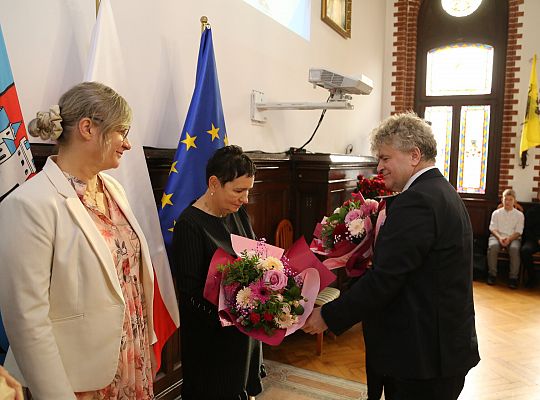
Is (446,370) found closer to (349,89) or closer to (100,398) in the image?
(100,398)

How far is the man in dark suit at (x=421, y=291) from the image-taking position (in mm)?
1587

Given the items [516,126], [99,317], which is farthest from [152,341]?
[516,126]

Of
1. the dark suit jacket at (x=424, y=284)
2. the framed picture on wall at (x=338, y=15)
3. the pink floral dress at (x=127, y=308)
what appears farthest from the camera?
the framed picture on wall at (x=338, y=15)

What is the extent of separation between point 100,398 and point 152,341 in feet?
0.98

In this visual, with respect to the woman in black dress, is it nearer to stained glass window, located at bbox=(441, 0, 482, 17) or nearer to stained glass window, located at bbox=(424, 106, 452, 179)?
stained glass window, located at bbox=(424, 106, 452, 179)

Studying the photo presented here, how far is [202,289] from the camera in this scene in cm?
179

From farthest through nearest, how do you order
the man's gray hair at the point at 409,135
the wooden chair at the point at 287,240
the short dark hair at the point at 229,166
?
the wooden chair at the point at 287,240, the short dark hair at the point at 229,166, the man's gray hair at the point at 409,135

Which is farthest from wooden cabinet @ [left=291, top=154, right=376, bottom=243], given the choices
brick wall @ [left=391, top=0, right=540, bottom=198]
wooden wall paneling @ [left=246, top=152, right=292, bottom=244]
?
brick wall @ [left=391, top=0, right=540, bottom=198]

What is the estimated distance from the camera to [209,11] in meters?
3.05

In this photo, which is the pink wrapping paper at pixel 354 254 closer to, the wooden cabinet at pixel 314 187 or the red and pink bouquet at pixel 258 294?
the red and pink bouquet at pixel 258 294

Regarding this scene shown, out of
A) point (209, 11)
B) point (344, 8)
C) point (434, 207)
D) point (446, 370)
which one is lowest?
point (446, 370)

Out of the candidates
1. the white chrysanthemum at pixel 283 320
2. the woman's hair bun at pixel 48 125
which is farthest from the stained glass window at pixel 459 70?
the woman's hair bun at pixel 48 125

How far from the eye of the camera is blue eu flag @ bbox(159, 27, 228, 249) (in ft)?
7.65

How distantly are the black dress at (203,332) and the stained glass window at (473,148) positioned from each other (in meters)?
6.15
